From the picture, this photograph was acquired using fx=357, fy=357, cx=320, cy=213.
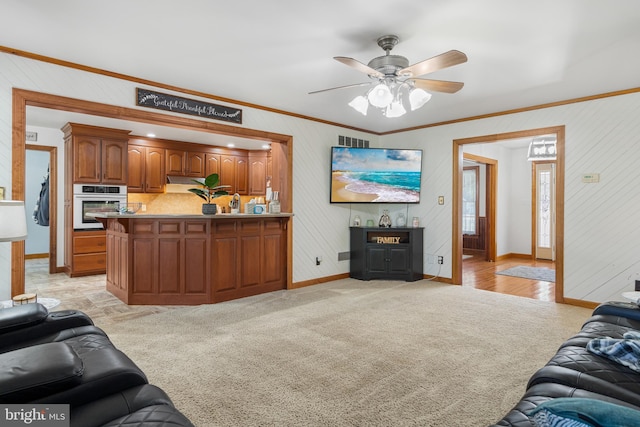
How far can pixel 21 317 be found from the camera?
1813 millimetres

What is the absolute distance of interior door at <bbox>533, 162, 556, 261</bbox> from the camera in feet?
25.8

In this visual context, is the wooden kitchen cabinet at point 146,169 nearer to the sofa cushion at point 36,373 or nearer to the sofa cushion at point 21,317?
the sofa cushion at point 21,317

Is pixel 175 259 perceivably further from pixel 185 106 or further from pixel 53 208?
pixel 53 208

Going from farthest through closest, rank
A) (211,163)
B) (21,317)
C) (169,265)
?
(211,163), (169,265), (21,317)

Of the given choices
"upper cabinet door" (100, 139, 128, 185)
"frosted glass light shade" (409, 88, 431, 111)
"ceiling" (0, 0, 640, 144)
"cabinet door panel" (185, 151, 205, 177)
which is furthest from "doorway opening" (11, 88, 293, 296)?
"cabinet door panel" (185, 151, 205, 177)

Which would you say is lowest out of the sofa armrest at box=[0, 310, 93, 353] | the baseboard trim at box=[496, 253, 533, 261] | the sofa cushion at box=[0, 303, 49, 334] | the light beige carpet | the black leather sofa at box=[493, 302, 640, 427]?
the light beige carpet

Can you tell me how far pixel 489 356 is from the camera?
9.42 feet

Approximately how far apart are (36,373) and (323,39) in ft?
9.25

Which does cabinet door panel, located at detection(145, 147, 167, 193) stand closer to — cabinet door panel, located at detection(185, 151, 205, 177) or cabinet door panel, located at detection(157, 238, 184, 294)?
cabinet door panel, located at detection(185, 151, 205, 177)

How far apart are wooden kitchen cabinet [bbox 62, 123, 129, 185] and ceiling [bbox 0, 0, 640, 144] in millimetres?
3110

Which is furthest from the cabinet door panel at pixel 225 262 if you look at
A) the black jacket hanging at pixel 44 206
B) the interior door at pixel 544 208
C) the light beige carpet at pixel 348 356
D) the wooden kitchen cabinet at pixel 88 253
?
the interior door at pixel 544 208

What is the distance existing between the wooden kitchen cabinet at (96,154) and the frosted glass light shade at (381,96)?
17.5ft

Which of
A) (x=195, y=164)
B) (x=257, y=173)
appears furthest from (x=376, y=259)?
(x=195, y=164)

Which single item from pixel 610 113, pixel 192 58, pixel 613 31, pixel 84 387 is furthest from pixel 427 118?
pixel 84 387
